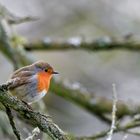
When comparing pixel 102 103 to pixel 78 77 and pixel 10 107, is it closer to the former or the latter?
pixel 10 107

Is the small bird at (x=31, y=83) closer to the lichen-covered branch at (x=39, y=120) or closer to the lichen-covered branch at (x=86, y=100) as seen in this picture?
the lichen-covered branch at (x=39, y=120)

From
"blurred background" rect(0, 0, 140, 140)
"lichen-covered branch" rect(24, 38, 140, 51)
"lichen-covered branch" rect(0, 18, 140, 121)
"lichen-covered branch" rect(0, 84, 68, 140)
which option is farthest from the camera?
"blurred background" rect(0, 0, 140, 140)

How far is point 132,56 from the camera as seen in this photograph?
29.1 feet

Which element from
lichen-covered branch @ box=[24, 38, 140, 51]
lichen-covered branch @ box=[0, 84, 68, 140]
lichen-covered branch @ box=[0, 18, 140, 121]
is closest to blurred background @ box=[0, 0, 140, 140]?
lichen-covered branch @ box=[24, 38, 140, 51]

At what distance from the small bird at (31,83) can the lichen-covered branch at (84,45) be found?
82.1 inches

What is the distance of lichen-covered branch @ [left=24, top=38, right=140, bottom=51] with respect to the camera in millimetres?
6047

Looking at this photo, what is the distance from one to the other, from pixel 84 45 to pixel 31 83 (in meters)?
2.44

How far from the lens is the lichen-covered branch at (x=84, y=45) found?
605 cm

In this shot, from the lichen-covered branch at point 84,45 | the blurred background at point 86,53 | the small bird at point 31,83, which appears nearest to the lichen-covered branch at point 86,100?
the lichen-covered branch at point 84,45

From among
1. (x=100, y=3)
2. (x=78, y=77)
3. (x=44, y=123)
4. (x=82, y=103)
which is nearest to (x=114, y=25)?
(x=100, y=3)

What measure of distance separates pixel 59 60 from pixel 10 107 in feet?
25.4

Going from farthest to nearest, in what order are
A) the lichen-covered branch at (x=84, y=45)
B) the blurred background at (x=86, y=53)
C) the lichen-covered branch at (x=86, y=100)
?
the blurred background at (x=86, y=53), the lichen-covered branch at (x=84, y=45), the lichen-covered branch at (x=86, y=100)

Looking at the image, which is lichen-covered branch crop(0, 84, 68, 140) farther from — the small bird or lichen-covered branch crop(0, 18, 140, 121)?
lichen-covered branch crop(0, 18, 140, 121)

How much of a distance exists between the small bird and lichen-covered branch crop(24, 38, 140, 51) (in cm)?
209
